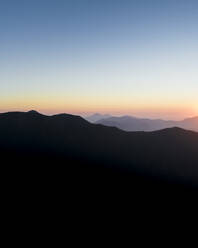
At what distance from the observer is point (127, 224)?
2584 inches

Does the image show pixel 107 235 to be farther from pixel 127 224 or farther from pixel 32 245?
pixel 32 245

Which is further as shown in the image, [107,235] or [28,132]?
[28,132]

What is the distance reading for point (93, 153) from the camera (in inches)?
4815

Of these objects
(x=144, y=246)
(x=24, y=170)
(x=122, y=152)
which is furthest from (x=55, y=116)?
(x=144, y=246)

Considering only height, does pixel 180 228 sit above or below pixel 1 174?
below

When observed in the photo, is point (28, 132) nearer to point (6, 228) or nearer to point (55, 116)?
point (55, 116)

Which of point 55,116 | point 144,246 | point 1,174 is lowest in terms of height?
point 144,246

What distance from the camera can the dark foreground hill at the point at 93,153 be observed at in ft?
309

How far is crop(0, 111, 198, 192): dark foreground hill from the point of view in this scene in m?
94.2

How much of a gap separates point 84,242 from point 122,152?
232ft

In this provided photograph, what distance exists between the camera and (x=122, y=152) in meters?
125

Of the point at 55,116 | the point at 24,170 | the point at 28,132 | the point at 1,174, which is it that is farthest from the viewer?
the point at 55,116

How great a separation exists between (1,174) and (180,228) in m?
46.7

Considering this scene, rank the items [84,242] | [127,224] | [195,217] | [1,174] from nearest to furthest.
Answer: [84,242]
[127,224]
[195,217]
[1,174]
